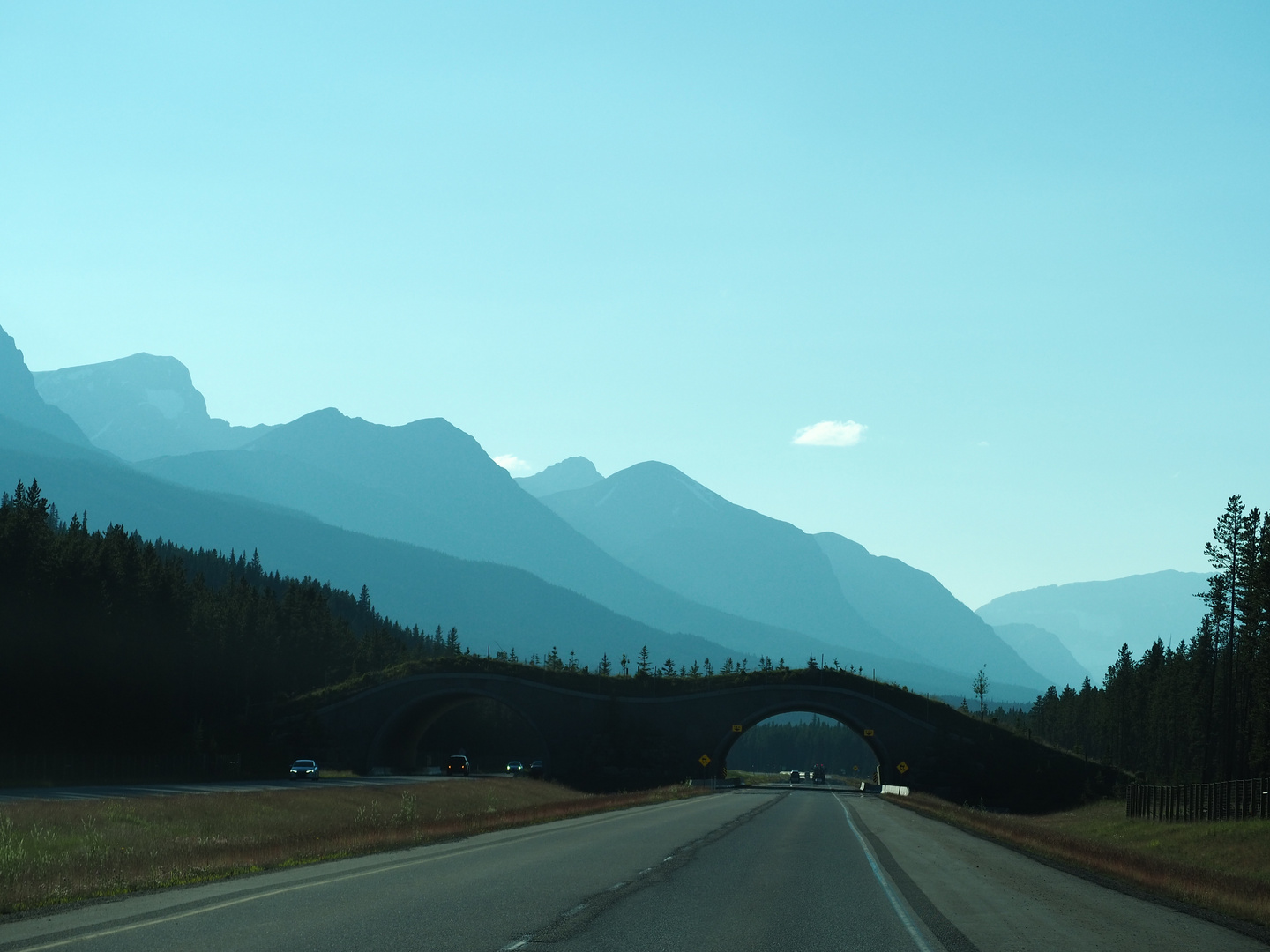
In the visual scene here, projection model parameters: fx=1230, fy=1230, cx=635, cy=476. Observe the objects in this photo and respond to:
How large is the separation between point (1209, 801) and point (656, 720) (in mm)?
60463

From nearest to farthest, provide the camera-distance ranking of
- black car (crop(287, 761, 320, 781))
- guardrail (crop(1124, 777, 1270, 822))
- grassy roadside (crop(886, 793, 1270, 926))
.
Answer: grassy roadside (crop(886, 793, 1270, 926)) < guardrail (crop(1124, 777, 1270, 822)) < black car (crop(287, 761, 320, 781))

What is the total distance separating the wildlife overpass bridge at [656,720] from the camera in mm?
99188

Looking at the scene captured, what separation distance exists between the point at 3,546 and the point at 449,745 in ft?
265

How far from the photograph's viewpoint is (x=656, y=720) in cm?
10612

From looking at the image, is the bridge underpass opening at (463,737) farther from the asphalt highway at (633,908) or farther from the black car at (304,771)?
the asphalt highway at (633,908)

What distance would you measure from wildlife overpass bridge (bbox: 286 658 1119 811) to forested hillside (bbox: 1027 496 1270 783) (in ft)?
49.8

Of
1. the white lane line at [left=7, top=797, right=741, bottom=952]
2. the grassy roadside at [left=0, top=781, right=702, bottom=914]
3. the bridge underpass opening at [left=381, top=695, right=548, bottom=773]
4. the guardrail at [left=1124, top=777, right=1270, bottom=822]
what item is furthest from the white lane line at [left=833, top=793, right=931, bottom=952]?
the bridge underpass opening at [left=381, top=695, right=548, bottom=773]

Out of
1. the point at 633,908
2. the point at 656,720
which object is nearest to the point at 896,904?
the point at 633,908

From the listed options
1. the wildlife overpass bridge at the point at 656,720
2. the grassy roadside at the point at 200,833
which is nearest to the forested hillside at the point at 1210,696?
the wildlife overpass bridge at the point at 656,720

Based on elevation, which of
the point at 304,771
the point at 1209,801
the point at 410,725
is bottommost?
the point at 304,771

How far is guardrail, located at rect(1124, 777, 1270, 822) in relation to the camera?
4612 centimetres

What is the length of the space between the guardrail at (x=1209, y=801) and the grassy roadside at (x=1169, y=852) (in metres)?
0.97

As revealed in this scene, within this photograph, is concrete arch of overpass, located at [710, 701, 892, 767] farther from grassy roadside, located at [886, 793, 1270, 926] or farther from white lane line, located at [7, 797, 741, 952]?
white lane line, located at [7, 797, 741, 952]

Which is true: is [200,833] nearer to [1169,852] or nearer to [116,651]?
[1169,852]
